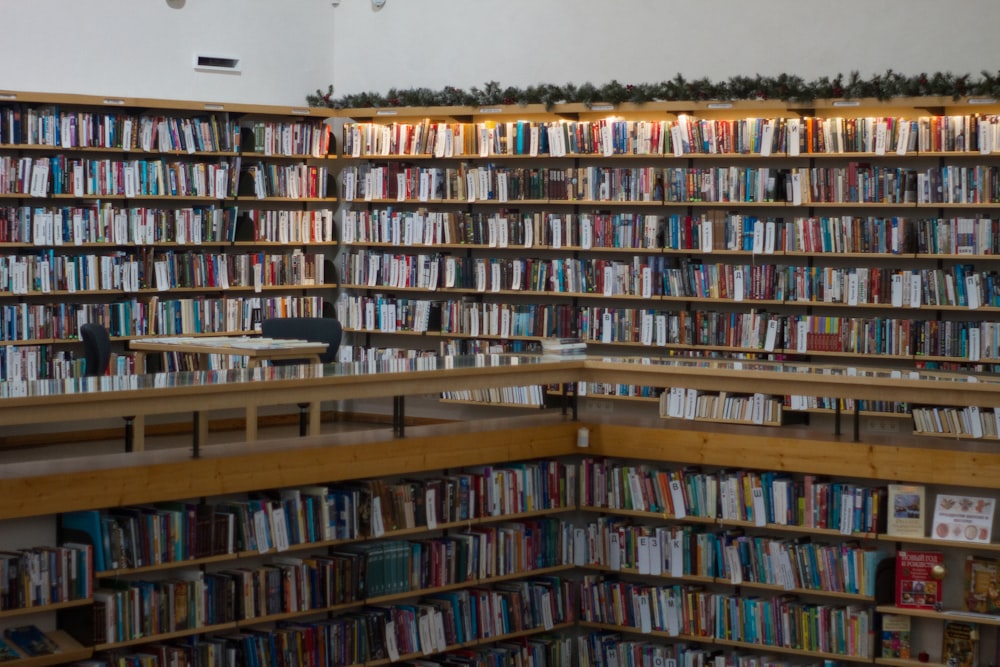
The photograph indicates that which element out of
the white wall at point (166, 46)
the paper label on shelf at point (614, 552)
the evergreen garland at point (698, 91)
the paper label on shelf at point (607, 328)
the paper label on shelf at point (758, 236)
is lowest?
the paper label on shelf at point (614, 552)

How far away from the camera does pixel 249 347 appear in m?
8.07

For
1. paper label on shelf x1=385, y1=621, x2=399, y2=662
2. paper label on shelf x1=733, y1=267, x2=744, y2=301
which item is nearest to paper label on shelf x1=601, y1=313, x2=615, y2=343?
paper label on shelf x1=733, y1=267, x2=744, y2=301

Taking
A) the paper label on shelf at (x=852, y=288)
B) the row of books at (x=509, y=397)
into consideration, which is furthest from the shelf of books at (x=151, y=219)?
the paper label on shelf at (x=852, y=288)

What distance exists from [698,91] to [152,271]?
13.6 ft

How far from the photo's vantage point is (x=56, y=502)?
5.22 meters

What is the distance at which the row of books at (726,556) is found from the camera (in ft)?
20.9

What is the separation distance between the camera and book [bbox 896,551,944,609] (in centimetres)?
617

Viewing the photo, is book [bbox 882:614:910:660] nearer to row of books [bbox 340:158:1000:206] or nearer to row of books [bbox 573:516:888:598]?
row of books [bbox 573:516:888:598]

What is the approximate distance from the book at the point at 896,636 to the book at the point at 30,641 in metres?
3.55

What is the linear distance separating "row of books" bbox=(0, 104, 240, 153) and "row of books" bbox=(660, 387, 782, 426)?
384 centimetres

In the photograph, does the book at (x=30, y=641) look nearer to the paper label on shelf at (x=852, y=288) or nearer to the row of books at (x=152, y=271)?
the row of books at (x=152, y=271)

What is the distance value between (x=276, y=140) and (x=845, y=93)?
14.2ft

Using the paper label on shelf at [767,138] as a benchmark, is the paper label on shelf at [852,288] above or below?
below

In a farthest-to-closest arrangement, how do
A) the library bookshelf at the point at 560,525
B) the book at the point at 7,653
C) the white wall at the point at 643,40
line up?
the white wall at the point at 643,40
the library bookshelf at the point at 560,525
the book at the point at 7,653
